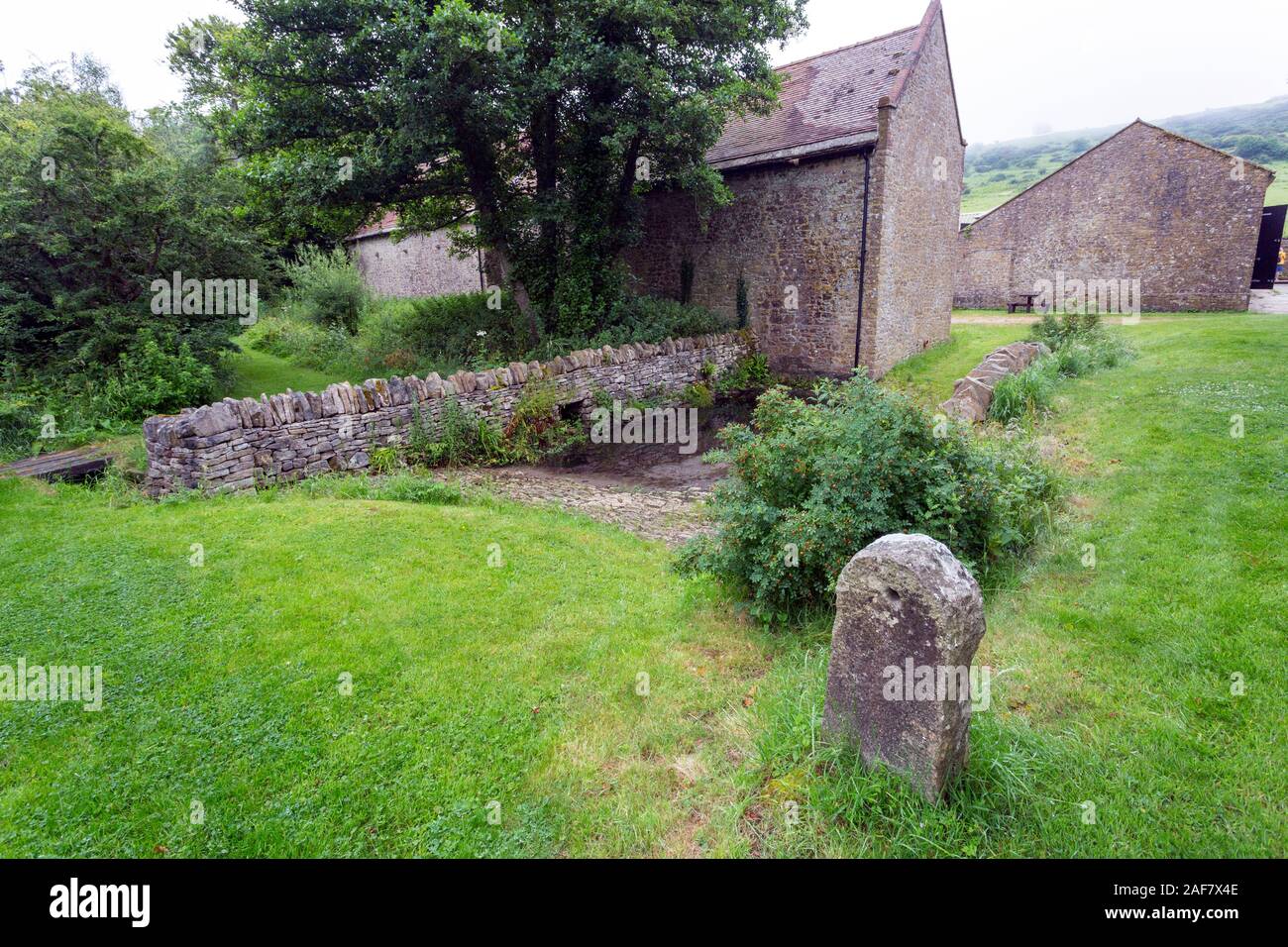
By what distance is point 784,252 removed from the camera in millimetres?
15867

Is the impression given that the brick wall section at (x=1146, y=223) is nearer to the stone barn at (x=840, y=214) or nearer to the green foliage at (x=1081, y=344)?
the stone barn at (x=840, y=214)

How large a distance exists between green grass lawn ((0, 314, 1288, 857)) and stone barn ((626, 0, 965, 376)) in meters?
9.32

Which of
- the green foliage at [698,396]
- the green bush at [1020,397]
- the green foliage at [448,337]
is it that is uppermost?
the green foliage at [448,337]

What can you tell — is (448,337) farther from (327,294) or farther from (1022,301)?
(1022,301)

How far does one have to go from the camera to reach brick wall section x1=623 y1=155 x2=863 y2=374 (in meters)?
14.8

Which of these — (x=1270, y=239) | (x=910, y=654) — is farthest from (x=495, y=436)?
(x=1270, y=239)

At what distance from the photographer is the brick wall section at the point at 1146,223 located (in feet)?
66.1

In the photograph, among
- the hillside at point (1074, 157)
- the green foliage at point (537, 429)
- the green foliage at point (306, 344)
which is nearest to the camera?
the green foliage at point (537, 429)

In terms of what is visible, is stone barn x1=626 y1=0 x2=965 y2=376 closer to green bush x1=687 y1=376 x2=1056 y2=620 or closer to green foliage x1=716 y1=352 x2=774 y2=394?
green foliage x1=716 y1=352 x2=774 y2=394

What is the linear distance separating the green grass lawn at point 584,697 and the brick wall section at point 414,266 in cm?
1849

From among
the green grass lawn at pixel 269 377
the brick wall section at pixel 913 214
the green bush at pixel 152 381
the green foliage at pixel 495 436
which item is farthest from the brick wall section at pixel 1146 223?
the green bush at pixel 152 381

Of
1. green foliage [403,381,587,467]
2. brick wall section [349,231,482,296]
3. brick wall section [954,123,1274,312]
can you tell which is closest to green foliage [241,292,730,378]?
green foliage [403,381,587,467]
